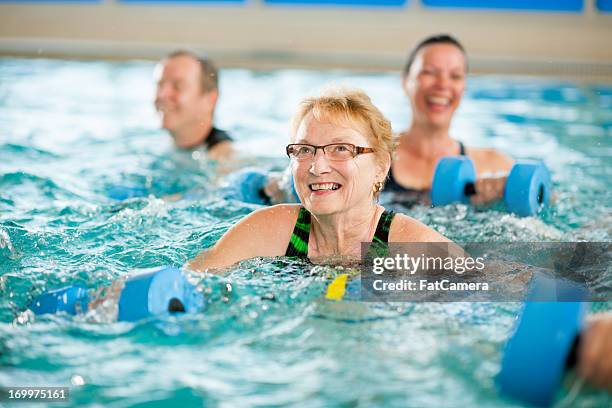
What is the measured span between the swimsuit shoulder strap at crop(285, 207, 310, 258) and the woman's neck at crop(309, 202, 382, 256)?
0.03 m

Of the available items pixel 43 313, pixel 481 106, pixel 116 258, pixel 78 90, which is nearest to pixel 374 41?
pixel 481 106

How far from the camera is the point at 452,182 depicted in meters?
4.54

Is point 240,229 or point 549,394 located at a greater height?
point 240,229

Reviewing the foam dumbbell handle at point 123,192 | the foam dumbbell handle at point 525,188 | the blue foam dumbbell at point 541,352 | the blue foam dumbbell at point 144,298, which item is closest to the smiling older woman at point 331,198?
the blue foam dumbbell at point 144,298

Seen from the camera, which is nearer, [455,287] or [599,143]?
[455,287]

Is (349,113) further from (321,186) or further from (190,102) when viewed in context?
(190,102)

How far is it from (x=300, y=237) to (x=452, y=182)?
56.9 inches

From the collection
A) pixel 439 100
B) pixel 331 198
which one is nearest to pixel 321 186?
pixel 331 198

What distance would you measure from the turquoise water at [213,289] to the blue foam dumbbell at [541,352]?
9cm

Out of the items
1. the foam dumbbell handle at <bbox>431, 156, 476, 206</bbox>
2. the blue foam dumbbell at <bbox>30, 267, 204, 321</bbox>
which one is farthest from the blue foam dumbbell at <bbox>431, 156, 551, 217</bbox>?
the blue foam dumbbell at <bbox>30, 267, 204, 321</bbox>

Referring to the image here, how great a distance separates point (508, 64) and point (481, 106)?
2.11 m

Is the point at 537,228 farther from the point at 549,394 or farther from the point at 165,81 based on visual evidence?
the point at 165,81

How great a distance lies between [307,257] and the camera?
3385 millimetres

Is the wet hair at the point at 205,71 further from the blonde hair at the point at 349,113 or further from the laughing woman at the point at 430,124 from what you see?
the blonde hair at the point at 349,113
